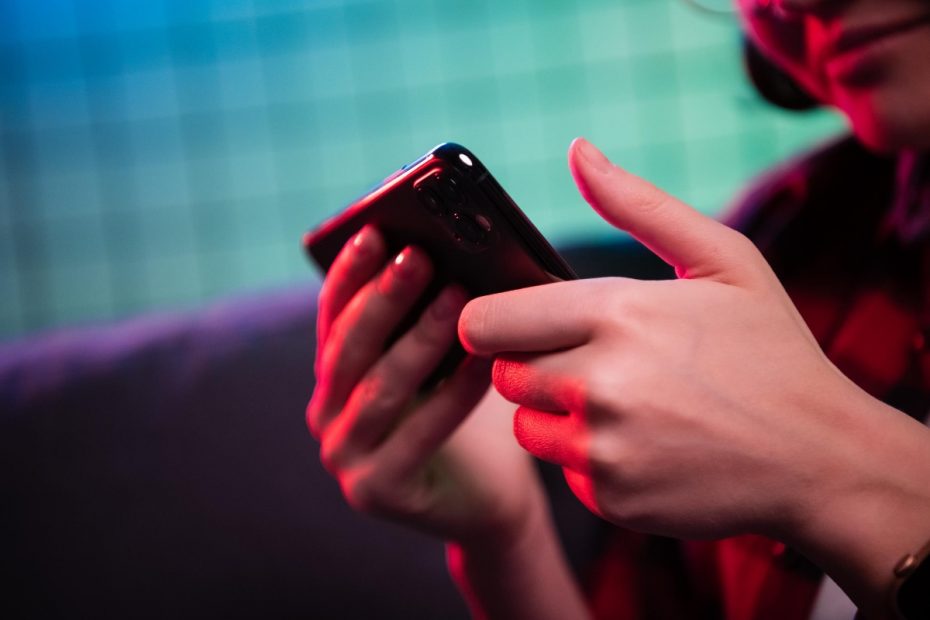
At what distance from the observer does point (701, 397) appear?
0.36 m

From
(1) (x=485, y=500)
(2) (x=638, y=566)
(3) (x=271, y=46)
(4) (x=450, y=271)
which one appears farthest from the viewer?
A: (3) (x=271, y=46)

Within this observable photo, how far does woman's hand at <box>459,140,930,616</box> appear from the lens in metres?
0.36

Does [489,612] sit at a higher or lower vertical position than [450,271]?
lower

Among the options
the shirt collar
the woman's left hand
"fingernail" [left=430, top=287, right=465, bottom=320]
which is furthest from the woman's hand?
the shirt collar

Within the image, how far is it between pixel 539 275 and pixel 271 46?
1341 millimetres

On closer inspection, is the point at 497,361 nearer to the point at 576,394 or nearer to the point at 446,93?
the point at 576,394

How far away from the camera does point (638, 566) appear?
2.48ft

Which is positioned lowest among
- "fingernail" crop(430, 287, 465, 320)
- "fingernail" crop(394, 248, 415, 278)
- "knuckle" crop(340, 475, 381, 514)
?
"knuckle" crop(340, 475, 381, 514)

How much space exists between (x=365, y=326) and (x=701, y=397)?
0.80 ft

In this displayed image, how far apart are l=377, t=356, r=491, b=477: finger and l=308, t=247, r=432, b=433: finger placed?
Result: 0.17ft

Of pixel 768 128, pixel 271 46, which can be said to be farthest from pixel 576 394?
pixel 271 46

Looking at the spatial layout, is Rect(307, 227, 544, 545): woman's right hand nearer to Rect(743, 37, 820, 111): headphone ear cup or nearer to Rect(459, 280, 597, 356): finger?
Rect(459, 280, 597, 356): finger

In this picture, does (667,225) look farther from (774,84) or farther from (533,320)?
(774,84)

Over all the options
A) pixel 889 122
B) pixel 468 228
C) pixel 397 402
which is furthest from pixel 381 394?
pixel 889 122
